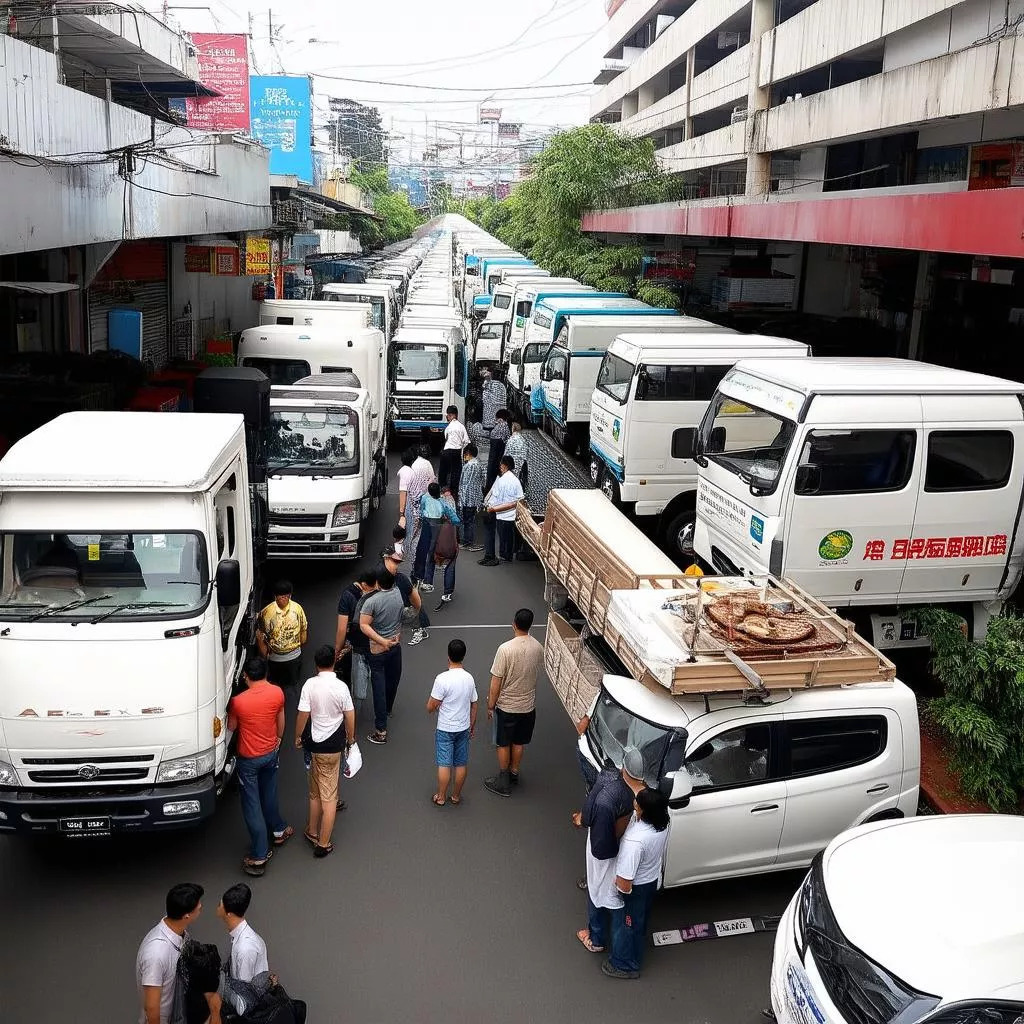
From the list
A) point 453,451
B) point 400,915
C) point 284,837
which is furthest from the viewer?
point 453,451

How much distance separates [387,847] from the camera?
758cm

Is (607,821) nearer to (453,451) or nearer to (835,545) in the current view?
(835,545)

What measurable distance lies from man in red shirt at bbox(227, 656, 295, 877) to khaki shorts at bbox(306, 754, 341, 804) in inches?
10.6

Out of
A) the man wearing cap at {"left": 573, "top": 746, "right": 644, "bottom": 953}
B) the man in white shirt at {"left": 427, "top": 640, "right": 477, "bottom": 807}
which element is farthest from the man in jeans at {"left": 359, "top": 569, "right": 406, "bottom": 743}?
the man wearing cap at {"left": 573, "top": 746, "right": 644, "bottom": 953}

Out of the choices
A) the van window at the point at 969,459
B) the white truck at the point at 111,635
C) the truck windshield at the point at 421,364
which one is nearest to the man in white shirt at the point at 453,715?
the white truck at the point at 111,635

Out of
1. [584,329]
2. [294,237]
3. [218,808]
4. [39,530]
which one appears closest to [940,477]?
[218,808]

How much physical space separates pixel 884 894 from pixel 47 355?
1523 centimetres

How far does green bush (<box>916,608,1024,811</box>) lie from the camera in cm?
763

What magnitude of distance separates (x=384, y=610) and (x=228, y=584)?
1889mm

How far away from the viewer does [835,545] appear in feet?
30.9

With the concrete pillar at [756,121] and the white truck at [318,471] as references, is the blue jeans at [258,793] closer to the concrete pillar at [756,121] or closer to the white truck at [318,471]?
the white truck at [318,471]

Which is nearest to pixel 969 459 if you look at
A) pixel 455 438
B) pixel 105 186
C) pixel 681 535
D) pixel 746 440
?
pixel 746 440

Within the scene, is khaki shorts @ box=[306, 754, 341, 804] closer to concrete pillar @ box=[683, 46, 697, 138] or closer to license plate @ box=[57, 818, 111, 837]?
license plate @ box=[57, 818, 111, 837]

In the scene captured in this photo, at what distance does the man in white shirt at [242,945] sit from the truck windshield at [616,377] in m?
9.86
